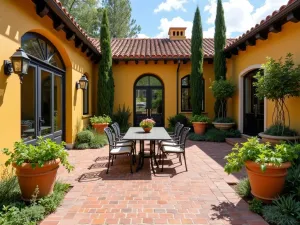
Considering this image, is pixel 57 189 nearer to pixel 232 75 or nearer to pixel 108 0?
pixel 232 75

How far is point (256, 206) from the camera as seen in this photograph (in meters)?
3.35

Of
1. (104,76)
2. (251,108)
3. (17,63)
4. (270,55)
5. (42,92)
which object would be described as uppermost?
(270,55)

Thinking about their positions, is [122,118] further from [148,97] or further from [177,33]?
[177,33]

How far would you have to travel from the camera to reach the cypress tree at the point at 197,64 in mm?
10953

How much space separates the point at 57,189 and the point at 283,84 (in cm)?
551

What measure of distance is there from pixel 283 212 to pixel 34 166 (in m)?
3.52

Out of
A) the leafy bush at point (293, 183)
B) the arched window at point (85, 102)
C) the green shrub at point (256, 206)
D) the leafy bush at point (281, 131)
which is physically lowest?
the green shrub at point (256, 206)

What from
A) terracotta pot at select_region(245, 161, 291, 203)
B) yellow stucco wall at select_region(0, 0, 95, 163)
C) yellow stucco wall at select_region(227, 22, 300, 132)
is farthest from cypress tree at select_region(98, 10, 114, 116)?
terracotta pot at select_region(245, 161, 291, 203)

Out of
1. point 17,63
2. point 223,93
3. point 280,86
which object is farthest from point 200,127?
point 17,63

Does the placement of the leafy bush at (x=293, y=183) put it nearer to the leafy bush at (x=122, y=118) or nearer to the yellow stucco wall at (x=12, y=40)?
the yellow stucco wall at (x=12, y=40)

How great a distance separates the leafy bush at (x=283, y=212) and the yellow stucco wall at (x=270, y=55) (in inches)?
134

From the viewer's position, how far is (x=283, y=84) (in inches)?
217

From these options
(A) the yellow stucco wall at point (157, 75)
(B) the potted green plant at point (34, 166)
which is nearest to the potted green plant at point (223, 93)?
(A) the yellow stucco wall at point (157, 75)

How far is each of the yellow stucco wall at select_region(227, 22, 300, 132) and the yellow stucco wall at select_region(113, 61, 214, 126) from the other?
1.64m
